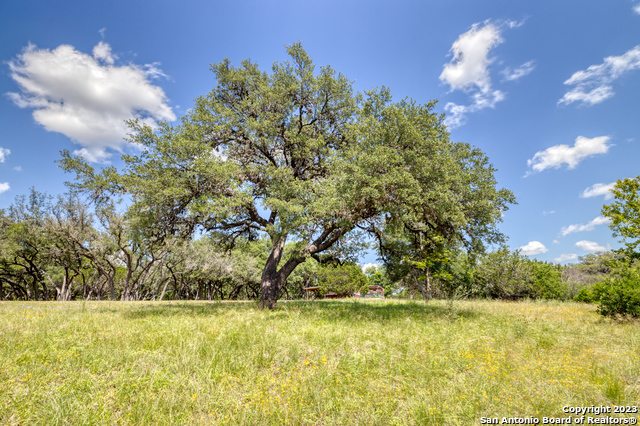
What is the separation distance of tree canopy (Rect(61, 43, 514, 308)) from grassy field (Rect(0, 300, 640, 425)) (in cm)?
547

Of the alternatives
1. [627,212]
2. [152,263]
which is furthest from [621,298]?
[152,263]

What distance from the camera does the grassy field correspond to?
381 cm

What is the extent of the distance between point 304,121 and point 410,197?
404 inches

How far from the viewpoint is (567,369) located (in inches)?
213

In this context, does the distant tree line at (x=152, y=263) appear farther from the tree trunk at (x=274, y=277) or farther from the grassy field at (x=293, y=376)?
the grassy field at (x=293, y=376)

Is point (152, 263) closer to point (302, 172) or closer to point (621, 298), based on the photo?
point (302, 172)

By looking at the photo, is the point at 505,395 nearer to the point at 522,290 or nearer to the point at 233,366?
the point at 233,366

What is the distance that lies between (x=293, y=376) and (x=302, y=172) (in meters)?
13.8

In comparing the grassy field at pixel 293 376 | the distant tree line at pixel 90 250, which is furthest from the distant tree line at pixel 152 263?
the grassy field at pixel 293 376

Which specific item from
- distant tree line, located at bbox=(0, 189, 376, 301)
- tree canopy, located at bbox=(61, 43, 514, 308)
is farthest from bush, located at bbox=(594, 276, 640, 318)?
distant tree line, located at bbox=(0, 189, 376, 301)

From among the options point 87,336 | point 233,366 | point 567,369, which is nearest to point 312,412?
point 233,366

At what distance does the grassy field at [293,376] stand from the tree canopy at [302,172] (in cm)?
547

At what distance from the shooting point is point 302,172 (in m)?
17.4

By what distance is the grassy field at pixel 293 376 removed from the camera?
3.81 metres
